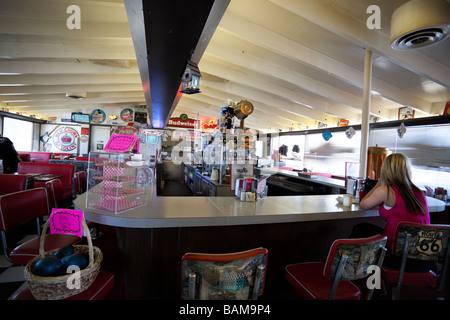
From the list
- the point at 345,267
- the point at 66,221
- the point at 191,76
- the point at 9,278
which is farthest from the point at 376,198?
the point at 9,278

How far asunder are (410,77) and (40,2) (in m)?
6.73

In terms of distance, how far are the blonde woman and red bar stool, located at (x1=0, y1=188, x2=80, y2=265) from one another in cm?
284

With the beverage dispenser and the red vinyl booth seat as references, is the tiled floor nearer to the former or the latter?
the red vinyl booth seat

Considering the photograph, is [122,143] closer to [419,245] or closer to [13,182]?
[419,245]

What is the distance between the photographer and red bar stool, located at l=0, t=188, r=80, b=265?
5.69 ft

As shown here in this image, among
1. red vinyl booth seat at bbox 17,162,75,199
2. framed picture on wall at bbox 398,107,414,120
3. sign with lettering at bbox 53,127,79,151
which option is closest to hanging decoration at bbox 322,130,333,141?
framed picture on wall at bbox 398,107,414,120

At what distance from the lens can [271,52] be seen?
469 cm

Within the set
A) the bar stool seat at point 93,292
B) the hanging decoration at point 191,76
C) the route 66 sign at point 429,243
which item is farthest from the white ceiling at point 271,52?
the bar stool seat at point 93,292

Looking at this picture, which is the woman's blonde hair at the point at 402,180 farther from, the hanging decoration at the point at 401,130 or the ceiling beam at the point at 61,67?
the ceiling beam at the point at 61,67

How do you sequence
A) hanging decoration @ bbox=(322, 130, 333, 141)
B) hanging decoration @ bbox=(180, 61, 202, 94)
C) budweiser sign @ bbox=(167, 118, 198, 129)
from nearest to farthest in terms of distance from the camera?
hanging decoration @ bbox=(180, 61, 202, 94) < hanging decoration @ bbox=(322, 130, 333, 141) < budweiser sign @ bbox=(167, 118, 198, 129)

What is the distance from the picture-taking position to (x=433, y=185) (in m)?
4.72

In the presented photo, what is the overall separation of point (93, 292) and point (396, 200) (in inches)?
94.9

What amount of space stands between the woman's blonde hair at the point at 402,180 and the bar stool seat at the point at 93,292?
241cm
